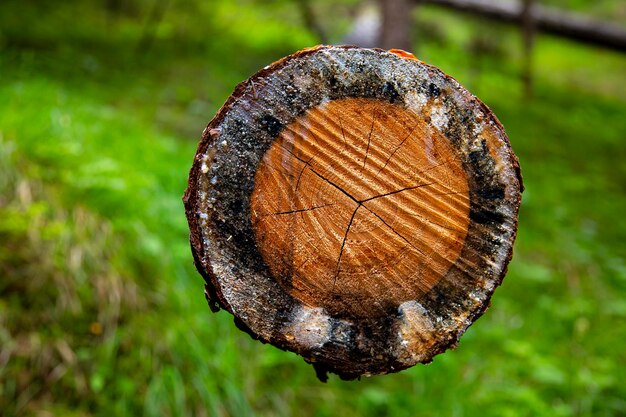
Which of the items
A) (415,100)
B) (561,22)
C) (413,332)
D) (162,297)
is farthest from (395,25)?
(561,22)

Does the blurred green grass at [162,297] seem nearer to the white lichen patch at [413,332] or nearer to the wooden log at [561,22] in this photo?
the white lichen patch at [413,332]

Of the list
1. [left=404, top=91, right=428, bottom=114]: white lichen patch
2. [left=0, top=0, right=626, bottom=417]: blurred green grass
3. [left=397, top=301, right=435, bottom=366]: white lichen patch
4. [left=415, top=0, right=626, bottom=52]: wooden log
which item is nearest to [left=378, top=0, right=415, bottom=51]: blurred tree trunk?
[left=0, top=0, right=626, bottom=417]: blurred green grass

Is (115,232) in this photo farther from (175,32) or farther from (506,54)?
(506,54)

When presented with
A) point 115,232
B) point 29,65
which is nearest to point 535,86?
point 29,65

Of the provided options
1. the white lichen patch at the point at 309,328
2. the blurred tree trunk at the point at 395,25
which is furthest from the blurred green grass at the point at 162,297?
the blurred tree trunk at the point at 395,25

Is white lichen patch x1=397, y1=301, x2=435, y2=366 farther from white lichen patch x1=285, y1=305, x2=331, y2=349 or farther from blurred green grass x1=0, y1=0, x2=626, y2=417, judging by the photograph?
blurred green grass x1=0, y1=0, x2=626, y2=417

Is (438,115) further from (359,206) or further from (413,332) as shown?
(413,332)

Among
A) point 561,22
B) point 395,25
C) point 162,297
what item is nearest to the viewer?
point 162,297

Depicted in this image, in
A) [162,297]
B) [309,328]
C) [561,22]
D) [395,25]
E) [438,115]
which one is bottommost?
[162,297]
